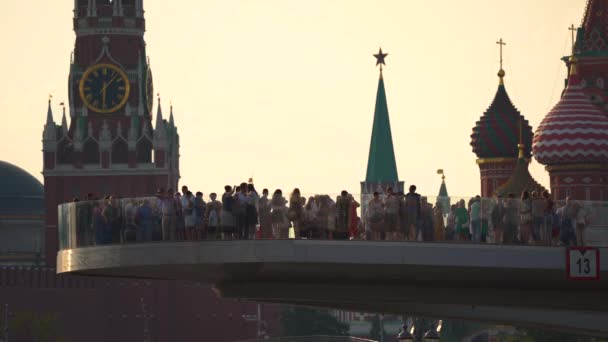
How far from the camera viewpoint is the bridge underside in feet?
220

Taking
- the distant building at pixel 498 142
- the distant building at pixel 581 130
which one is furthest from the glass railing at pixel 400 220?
the distant building at pixel 498 142

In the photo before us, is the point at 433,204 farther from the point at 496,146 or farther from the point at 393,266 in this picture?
the point at 496,146

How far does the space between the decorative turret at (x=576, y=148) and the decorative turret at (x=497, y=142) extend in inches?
578

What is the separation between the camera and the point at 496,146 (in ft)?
599

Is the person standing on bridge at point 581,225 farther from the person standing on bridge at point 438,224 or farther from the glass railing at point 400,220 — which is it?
the person standing on bridge at point 438,224

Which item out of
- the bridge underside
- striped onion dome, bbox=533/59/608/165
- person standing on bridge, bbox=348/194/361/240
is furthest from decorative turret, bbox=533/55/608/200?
person standing on bridge, bbox=348/194/361/240

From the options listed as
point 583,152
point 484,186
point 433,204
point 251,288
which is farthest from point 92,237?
point 484,186

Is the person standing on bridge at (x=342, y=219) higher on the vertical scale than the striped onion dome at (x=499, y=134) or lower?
lower

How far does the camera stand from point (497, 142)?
182750 millimetres

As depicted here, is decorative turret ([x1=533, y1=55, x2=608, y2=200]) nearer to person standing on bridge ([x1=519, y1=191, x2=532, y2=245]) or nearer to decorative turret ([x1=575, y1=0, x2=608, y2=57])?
decorative turret ([x1=575, y1=0, x2=608, y2=57])

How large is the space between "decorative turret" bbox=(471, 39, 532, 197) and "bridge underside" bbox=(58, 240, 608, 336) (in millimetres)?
105004

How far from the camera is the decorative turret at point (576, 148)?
162 m

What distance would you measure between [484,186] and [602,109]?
14.9 meters

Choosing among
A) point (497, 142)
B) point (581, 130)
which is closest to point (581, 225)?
point (581, 130)
